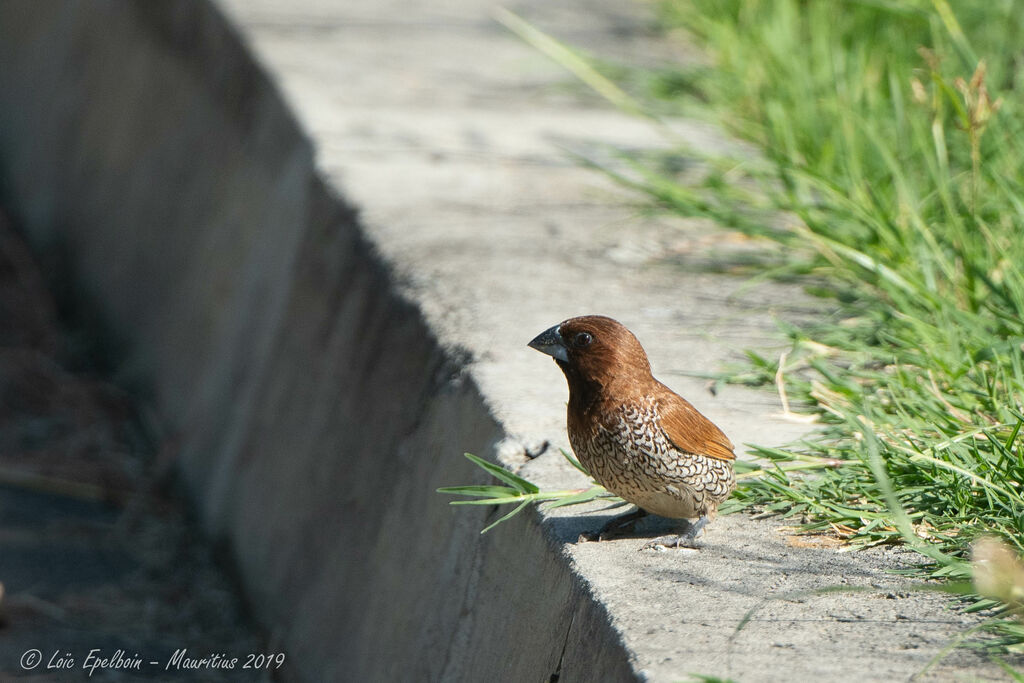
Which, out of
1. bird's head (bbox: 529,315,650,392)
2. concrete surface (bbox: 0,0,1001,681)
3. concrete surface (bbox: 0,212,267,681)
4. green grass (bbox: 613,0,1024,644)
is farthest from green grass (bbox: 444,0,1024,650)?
concrete surface (bbox: 0,212,267,681)

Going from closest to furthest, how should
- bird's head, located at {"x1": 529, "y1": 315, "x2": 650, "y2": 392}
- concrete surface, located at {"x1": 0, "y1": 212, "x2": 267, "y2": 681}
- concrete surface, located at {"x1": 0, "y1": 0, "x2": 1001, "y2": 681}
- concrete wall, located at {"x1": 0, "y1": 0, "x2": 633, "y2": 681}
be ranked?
1. concrete surface, located at {"x1": 0, "y1": 0, "x2": 1001, "y2": 681}
2. bird's head, located at {"x1": 529, "y1": 315, "x2": 650, "y2": 392}
3. concrete wall, located at {"x1": 0, "y1": 0, "x2": 633, "y2": 681}
4. concrete surface, located at {"x1": 0, "y1": 212, "x2": 267, "y2": 681}

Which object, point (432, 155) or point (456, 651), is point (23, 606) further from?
point (432, 155)

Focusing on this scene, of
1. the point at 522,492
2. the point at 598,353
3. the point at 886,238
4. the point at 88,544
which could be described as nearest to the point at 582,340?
the point at 598,353

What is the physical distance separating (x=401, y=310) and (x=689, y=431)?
1.38 m

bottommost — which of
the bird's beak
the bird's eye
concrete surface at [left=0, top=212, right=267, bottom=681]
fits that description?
concrete surface at [left=0, top=212, right=267, bottom=681]

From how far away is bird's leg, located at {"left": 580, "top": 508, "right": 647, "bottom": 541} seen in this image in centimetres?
237

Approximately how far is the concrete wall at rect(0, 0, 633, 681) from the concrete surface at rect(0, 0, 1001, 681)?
1 cm

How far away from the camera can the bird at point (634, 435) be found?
2268mm

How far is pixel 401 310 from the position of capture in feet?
11.5

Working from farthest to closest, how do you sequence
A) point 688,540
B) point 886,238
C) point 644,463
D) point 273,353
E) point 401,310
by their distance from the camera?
point 273,353
point 401,310
point 886,238
point 688,540
point 644,463

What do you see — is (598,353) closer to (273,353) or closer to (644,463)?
(644,463)

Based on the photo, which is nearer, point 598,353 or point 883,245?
point 598,353

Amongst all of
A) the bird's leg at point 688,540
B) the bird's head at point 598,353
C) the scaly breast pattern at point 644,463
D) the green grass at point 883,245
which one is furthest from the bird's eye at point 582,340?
the bird's leg at point 688,540

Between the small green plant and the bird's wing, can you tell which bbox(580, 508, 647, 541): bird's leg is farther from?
the bird's wing
